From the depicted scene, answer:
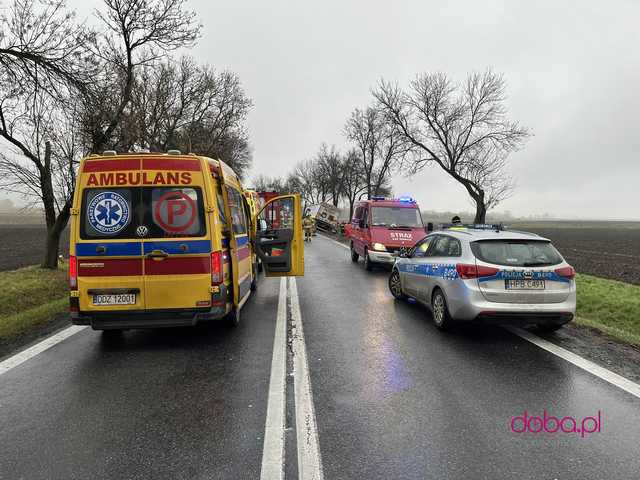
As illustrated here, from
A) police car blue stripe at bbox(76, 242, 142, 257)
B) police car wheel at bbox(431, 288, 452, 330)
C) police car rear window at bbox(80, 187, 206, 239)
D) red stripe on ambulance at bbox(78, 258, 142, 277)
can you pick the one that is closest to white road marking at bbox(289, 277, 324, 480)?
police car rear window at bbox(80, 187, 206, 239)

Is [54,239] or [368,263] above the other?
[54,239]

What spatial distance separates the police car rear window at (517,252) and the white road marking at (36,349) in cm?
Answer: 605

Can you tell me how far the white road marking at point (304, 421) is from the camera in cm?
279

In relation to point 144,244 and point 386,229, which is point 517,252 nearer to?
point 144,244

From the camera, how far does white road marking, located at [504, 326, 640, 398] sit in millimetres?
4160

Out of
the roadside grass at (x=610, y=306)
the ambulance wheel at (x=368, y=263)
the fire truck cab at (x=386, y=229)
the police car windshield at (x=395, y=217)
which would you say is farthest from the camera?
the police car windshield at (x=395, y=217)

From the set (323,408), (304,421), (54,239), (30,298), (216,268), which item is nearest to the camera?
(304,421)

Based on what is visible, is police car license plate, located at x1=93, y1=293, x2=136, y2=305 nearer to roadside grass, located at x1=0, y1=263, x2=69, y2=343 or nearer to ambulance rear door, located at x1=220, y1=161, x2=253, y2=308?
ambulance rear door, located at x1=220, y1=161, x2=253, y2=308

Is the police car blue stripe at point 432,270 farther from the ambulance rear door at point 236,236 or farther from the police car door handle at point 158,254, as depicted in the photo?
the police car door handle at point 158,254

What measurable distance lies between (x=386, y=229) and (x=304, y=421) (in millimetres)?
10053

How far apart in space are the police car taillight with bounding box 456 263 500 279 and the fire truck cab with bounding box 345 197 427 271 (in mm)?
6715

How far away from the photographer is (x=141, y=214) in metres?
5.28
